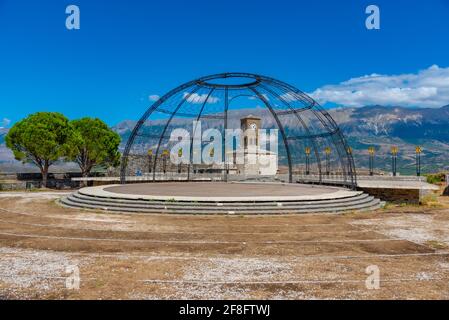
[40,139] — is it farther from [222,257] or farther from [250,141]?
[250,141]

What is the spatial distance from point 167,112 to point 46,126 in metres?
13.7

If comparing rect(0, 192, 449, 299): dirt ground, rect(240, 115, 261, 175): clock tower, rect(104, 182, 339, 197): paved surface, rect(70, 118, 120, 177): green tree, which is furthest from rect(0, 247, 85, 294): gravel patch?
rect(240, 115, 261, 175): clock tower

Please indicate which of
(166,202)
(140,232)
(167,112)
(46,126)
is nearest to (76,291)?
(140,232)

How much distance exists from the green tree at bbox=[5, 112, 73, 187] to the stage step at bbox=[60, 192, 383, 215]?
63.3 feet

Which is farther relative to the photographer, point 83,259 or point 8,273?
point 83,259

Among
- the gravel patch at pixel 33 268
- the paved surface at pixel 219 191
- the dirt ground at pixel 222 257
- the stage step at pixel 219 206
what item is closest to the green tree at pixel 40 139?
the paved surface at pixel 219 191

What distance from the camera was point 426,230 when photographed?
52.5 feet

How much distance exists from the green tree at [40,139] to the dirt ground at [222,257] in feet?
71.5

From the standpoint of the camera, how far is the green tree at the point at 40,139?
3844 cm

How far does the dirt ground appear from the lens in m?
8.48

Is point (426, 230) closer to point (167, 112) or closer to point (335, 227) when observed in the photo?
point (335, 227)

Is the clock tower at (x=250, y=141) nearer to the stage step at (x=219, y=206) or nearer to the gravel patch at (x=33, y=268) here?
the stage step at (x=219, y=206)
